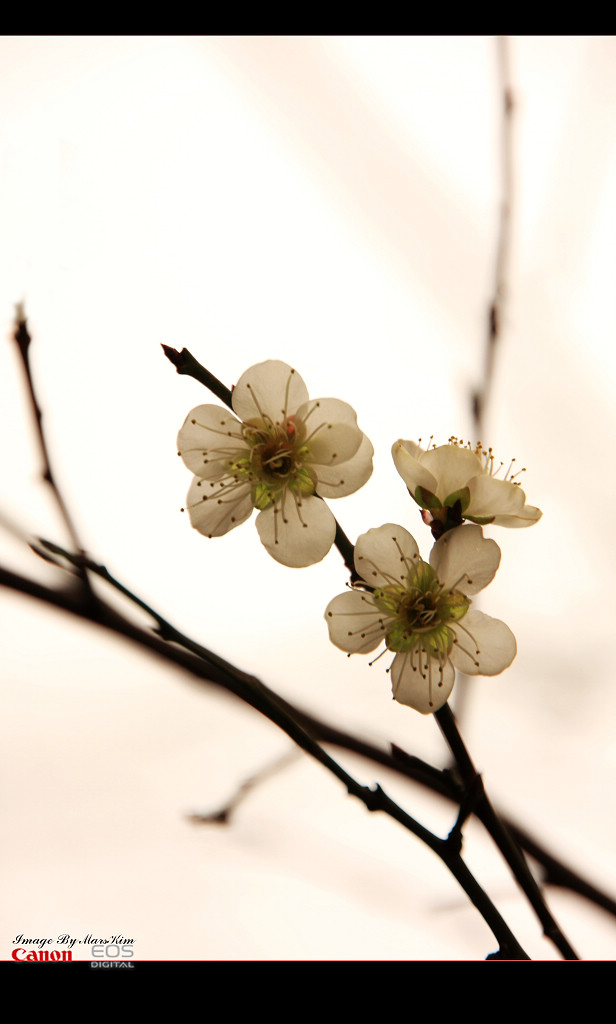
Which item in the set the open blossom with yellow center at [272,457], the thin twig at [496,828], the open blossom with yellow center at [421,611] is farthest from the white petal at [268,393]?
the thin twig at [496,828]

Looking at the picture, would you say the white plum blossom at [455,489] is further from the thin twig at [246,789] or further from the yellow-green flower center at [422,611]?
the thin twig at [246,789]

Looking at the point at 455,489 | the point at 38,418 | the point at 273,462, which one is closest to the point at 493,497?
the point at 455,489

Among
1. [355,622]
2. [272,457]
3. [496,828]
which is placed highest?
[272,457]

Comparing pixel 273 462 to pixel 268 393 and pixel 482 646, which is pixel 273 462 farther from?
pixel 482 646

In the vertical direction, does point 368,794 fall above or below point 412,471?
below
